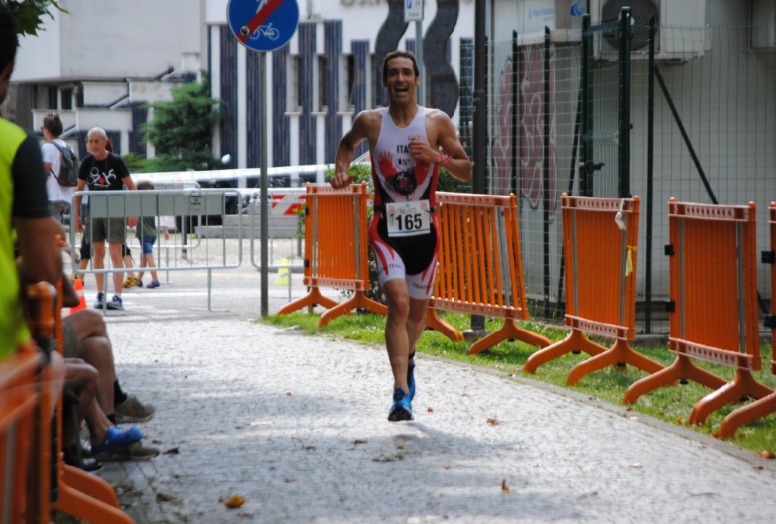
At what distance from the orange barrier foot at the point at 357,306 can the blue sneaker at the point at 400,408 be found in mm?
5282

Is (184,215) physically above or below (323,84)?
below

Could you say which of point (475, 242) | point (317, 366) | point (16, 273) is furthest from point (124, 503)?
point (475, 242)

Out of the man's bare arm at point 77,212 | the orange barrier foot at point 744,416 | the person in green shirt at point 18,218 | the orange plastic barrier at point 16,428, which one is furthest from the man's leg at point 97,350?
the man's bare arm at point 77,212

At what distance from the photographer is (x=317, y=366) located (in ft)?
34.8

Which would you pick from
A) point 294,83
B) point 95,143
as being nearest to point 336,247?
point 95,143

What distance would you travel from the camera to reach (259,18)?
46.1 ft

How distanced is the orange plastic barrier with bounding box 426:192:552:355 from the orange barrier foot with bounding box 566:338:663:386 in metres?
1.28

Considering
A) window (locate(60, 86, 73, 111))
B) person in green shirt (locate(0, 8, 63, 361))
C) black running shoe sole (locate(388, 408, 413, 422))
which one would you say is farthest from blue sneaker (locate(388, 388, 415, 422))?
window (locate(60, 86, 73, 111))

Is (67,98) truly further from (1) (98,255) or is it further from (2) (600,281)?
(2) (600,281)

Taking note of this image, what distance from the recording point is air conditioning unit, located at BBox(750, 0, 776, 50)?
1385 centimetres

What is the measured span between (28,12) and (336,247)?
641 centimetres

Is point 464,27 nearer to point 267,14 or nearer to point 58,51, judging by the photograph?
point 58,51

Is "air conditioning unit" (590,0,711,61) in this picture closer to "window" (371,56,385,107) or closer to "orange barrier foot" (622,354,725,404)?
"orange barrier foot" (622,354,725,404)

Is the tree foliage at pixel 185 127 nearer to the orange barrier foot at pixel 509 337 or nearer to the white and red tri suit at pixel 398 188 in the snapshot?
the orange barrier foot at pixel 509 337
